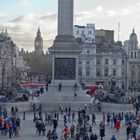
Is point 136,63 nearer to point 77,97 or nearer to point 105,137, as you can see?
point 77,97

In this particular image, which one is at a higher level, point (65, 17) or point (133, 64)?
point (65, 17)

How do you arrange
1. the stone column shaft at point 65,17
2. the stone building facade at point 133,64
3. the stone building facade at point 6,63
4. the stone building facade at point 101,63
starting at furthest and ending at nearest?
the stone building facade at point 133,64, the stone building facade at point 6,63, the stone building facade at point 101,63, the stone column shaft at point 65,17

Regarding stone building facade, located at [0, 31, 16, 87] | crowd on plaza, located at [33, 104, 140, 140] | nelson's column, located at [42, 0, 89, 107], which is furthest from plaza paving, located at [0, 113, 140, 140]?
stone building facade, located at [0, 31, 16, 87]

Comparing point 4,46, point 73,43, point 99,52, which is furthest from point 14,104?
point 4,46

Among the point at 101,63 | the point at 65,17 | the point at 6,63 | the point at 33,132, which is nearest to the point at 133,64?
the point at 101,63

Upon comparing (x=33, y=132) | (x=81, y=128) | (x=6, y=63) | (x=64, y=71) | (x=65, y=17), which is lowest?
(x=33, y=132)

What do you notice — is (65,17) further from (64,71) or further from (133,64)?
(133,64)

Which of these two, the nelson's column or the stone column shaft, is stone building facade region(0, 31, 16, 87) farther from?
the nelson's column

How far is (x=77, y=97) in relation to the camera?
7281 centimetres

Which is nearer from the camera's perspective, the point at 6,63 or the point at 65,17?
the point at 65,17

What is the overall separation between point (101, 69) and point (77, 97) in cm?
7175

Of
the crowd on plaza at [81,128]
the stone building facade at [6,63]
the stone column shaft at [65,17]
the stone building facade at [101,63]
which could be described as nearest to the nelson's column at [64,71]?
the stone column shaft at [65,17]

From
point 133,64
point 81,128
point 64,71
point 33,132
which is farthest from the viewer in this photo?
point 133,64

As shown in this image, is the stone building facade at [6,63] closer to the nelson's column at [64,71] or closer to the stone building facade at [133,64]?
the stone building facade at [133,64]
